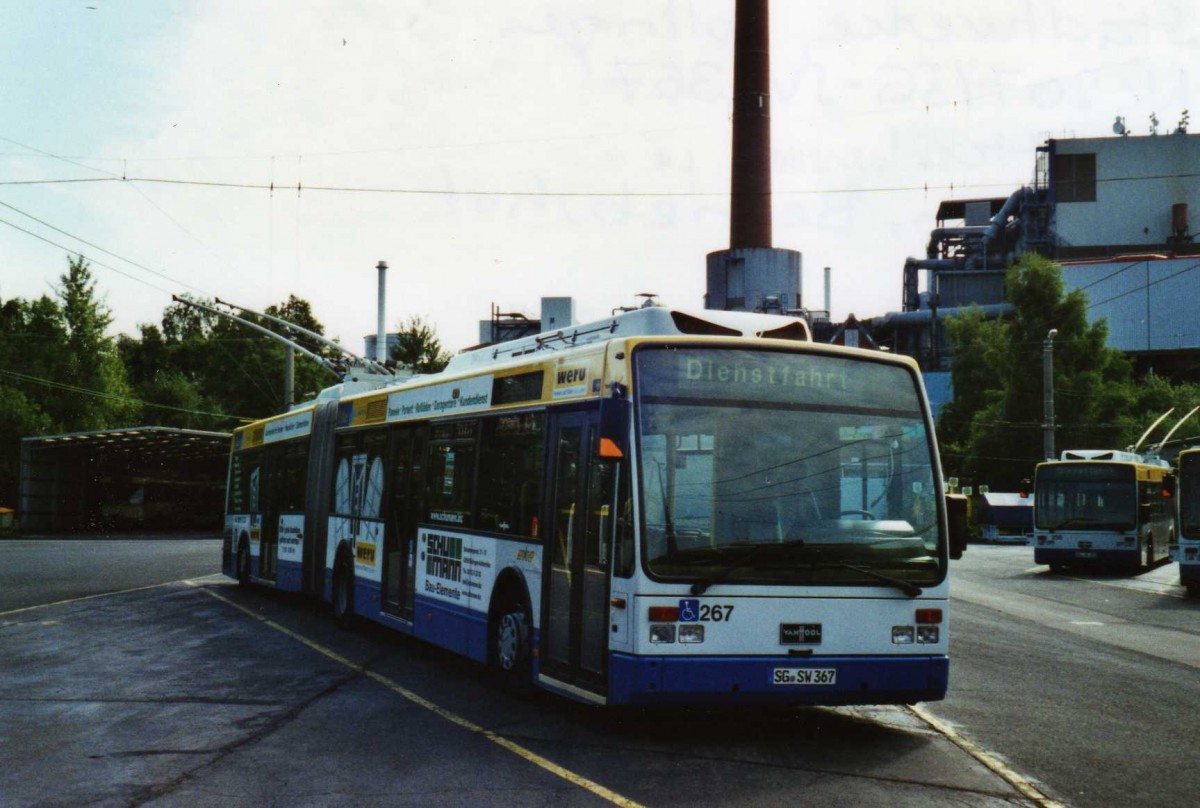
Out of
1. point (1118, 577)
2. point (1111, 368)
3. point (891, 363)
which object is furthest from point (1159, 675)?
point (1111, 368)

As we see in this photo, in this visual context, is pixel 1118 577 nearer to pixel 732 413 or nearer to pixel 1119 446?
pixel 732 413

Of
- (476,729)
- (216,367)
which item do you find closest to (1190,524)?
(476,729)

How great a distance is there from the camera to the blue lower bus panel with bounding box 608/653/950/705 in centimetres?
866

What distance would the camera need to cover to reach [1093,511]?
33781 mm

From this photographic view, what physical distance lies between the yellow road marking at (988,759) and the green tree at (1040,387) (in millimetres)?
61662

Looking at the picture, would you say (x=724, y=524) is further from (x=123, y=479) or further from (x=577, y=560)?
(x=123, y=479)

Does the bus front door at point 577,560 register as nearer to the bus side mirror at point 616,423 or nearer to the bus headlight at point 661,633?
the bus side mirror at point 616,423

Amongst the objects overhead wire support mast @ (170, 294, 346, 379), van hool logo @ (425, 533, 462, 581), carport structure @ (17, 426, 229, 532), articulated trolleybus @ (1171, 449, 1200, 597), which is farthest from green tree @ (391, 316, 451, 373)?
van hool logo @ (425, 533, 462, 581)

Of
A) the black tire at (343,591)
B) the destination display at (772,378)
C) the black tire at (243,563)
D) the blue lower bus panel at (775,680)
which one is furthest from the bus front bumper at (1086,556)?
the blue lower bus panel at (775,680)

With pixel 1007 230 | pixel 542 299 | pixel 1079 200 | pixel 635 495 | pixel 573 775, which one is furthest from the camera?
pixel 1007 230

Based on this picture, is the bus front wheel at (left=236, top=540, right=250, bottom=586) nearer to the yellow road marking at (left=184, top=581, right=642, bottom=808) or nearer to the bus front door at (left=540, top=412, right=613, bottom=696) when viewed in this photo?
the yellow road marking at (left=184, top=581, right=642, bottom=808)

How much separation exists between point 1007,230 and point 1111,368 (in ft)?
63.8

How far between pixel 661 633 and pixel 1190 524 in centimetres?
2014

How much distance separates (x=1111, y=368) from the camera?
73.6 m
